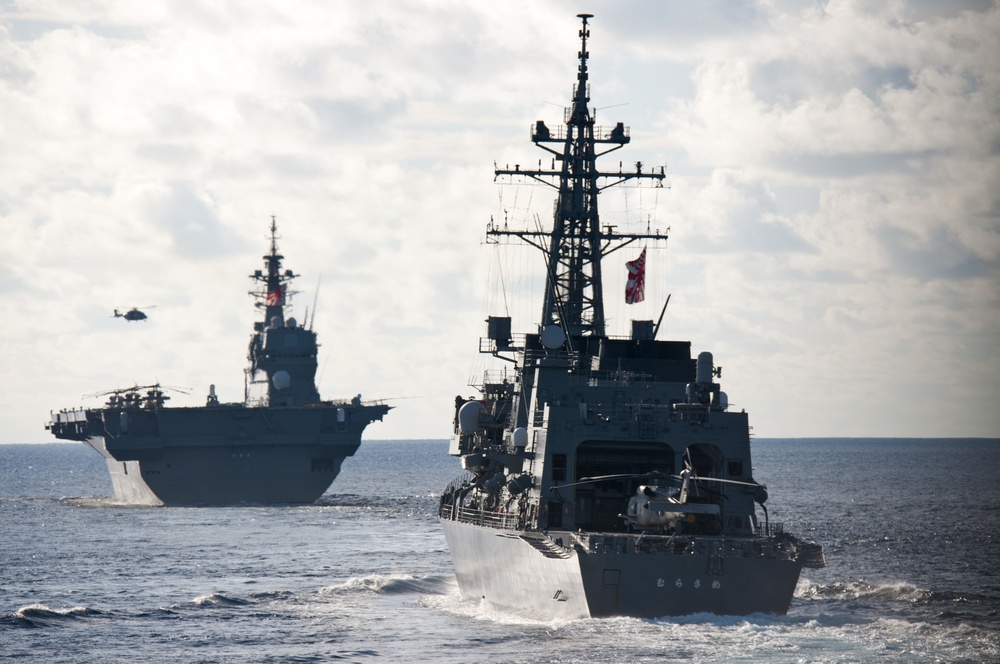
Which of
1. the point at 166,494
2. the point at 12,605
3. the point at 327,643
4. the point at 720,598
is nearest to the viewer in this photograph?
the point at 720,598

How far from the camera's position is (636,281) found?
36031 millimetres

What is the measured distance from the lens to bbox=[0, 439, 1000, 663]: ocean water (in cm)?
2495

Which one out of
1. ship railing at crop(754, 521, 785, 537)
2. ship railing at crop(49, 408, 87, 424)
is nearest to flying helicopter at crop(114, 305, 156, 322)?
ship railing at crop(49, 408, 87, 424)

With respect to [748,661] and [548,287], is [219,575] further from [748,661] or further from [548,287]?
[748,661]

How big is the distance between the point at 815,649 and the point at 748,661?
5.28 feet

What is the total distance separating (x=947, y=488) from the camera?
90938mm

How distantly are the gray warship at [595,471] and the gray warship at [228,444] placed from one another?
109ft

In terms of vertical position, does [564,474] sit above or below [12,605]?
above

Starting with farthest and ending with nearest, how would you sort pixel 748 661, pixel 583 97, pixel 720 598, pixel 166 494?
1. pixel 166 494
2. pixel 583 97
3. pixel 720 598
4. pixel 748 661

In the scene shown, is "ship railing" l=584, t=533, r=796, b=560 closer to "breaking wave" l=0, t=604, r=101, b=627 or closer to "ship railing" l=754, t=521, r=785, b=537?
"ship railing" l=754, t=521, r=785, b=537

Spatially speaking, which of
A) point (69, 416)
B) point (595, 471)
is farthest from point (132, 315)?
point (595, 471)

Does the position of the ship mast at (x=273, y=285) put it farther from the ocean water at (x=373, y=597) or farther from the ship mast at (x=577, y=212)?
the ship mast at (x=577, y=212)

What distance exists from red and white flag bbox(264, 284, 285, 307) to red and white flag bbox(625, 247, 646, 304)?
143 ft

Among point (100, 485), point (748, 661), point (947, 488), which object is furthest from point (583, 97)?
point (100, 485)
